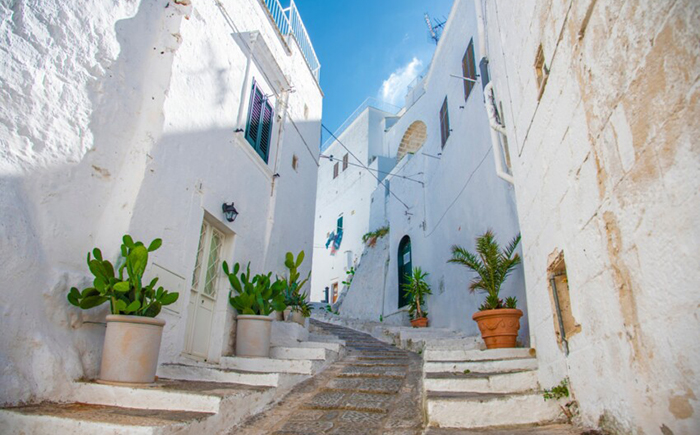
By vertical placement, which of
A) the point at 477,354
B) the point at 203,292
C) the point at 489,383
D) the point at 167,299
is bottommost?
the point at 489,383

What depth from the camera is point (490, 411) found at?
10.2 ft

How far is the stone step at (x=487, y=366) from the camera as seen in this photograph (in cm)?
399

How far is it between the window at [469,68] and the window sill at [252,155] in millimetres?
4170

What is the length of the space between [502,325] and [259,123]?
4.65 meters

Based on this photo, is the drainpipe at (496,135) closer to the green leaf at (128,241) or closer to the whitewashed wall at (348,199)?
the green leaf at (128,241)

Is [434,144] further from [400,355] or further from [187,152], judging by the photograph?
[187,152]

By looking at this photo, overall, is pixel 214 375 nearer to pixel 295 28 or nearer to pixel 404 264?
pixel 295 28

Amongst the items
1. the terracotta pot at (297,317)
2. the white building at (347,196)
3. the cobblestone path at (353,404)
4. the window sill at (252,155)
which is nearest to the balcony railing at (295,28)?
the window sill at (252,155)

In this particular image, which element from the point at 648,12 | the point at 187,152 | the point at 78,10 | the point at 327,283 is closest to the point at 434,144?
the point at 187,152

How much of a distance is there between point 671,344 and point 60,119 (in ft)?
13.8

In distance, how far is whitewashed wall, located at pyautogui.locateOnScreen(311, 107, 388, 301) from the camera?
65.3 ft

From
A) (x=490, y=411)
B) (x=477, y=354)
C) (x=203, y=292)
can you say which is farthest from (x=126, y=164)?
(x=477, y=354)

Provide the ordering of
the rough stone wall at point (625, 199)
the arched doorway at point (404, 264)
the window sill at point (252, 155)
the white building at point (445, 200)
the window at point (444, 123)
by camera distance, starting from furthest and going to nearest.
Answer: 1. the arched doorway at point (404, 264)
2. the window at point (444, 123)
3. the white building at point (445, 200)
4. the window sill at point (252, 155)
5. the rough stone wall at point (625, 199)

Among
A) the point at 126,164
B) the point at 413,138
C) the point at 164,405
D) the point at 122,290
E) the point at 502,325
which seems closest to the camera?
the point at 164,405
